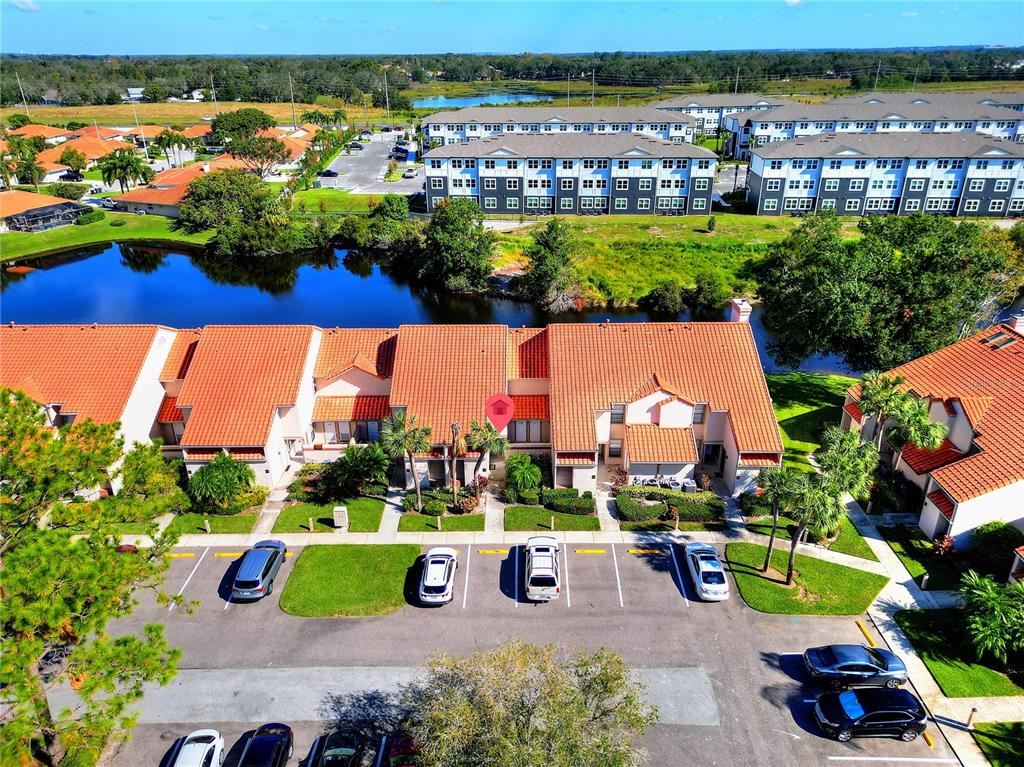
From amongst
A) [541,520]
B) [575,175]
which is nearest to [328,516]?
[541,520]

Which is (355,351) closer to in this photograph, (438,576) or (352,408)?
(352,408)

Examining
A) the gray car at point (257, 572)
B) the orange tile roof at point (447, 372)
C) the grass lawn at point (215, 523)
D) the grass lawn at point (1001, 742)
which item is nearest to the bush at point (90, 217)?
the orange tile roof at point (447, 372)

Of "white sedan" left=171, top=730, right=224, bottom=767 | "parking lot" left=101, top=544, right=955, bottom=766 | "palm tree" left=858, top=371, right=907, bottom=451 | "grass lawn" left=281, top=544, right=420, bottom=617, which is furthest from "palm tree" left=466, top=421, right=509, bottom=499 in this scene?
"palm tree" left=858, top=371, right=907, bottom=451

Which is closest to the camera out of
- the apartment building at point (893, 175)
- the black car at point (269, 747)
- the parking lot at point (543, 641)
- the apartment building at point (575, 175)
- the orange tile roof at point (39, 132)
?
the black car at point (269, 747)

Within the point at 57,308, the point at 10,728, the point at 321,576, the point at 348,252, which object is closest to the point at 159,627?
the point at 10,728

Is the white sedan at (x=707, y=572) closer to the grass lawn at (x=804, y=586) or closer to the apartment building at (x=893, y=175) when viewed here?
the grass lawn at (x=804, y=586)
